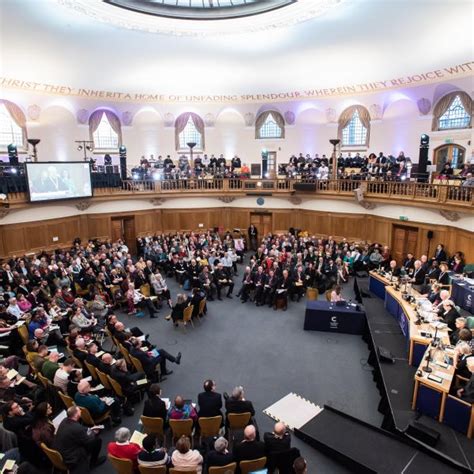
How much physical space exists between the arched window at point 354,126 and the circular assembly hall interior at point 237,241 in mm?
115

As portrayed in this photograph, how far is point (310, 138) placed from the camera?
22797 mm

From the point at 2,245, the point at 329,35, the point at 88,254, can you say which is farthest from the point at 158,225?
the point at 329,35

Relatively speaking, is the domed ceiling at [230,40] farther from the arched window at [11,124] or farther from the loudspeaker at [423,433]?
the loudspeaker at [423,433]

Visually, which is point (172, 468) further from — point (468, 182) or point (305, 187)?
point (305, 187)

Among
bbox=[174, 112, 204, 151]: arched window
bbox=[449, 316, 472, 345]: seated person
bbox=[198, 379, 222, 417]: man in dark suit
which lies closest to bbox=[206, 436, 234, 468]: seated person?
bbox=[198, 379, 222, 417]: man in dark suit

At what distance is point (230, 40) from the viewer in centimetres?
1471

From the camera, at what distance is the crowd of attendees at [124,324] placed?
17.2ft

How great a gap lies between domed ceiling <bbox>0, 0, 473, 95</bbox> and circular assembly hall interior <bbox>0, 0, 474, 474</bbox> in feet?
0.38

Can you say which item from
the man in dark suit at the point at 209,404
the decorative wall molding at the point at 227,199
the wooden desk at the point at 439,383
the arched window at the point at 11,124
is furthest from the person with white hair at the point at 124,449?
the arched window at the point at 11,124

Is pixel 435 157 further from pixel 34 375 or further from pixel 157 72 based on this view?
pixel 34 375

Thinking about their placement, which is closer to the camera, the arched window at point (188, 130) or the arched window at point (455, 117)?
the arched window at point (455, 117)

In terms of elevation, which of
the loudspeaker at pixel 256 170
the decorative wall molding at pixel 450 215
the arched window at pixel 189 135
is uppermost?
the arched window at pixel 189 135

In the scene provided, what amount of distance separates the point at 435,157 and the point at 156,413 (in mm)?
18387

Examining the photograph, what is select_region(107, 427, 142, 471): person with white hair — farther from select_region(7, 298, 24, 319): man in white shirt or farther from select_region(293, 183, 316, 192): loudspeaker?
select_region(293, 183, 316, 192): loudspeaker
